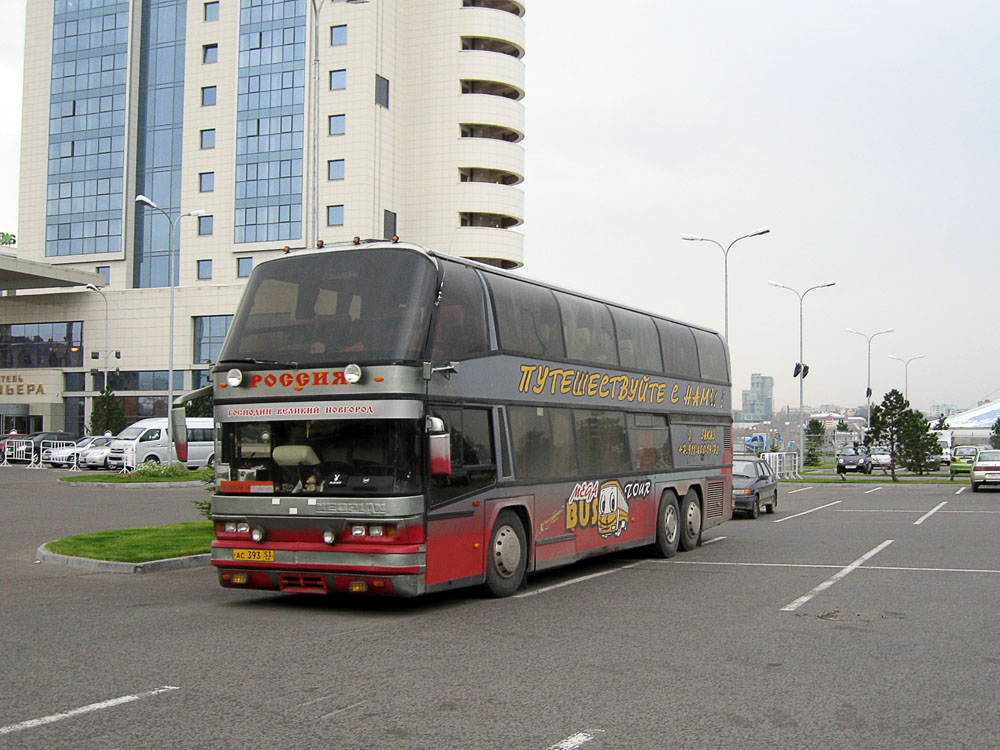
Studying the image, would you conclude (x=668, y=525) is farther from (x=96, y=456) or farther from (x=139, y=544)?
(x=96, y=456)

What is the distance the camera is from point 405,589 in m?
10.1

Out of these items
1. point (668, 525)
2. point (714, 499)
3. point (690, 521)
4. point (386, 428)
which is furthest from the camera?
point (714, 499)

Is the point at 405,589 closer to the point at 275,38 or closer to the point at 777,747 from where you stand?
the point at 777,747

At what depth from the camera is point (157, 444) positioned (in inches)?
1618

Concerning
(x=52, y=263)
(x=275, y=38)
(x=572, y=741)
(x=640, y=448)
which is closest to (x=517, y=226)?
(x=275, y=38)

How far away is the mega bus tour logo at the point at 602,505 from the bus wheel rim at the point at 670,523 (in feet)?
3.29

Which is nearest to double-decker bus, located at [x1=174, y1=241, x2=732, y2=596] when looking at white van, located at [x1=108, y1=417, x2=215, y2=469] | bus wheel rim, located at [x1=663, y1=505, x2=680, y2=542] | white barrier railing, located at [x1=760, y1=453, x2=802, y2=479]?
bus wheel rim, located at [x1=663, y1=505, x2=680, y2=542]

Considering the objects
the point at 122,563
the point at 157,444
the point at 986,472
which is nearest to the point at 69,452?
the point at 157,444

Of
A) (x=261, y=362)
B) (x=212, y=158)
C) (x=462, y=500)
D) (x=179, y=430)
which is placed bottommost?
(x=462, y=500)

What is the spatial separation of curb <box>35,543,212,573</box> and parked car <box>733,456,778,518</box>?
1472cm

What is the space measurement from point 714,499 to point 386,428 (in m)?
10.1

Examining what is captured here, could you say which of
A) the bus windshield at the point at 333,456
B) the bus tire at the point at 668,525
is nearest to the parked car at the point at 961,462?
the bus tire at the point at 668,525

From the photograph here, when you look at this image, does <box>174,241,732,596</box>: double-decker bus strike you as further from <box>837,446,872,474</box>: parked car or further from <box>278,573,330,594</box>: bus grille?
<box>837,446,872,474</box>: parked car

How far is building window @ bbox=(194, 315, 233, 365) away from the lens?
2562 inches
